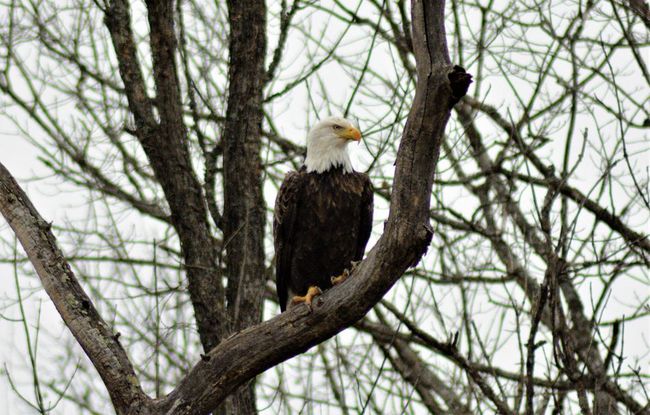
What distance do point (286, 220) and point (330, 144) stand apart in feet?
1.95

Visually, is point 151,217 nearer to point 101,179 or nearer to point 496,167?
point 101,179

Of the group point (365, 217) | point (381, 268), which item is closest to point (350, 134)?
point (365, 217)

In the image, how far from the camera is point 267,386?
746 centimetres

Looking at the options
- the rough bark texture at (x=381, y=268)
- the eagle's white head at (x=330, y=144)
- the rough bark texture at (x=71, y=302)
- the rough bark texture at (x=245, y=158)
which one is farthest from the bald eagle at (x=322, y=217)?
the rough bark texture at (x=71, y=302)

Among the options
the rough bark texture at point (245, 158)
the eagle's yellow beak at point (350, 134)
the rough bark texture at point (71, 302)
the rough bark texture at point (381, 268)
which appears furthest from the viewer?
the eagle's yellow beak at point (350, 134)

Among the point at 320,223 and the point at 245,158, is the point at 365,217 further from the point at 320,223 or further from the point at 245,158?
the point at 245,158

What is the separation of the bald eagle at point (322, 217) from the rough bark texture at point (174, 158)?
1.60 ft

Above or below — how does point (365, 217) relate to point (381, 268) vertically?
above

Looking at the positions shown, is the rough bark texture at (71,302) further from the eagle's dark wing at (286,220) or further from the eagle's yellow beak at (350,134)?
the eagle's yellow beak at (350,134)

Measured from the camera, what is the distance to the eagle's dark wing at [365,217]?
580cm

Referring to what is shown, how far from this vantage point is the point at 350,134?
6016 mm

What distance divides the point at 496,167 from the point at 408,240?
15.9 feet

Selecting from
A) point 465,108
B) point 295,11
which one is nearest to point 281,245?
point 295,11

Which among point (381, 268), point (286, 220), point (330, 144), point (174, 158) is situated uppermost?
point (174, 158)
